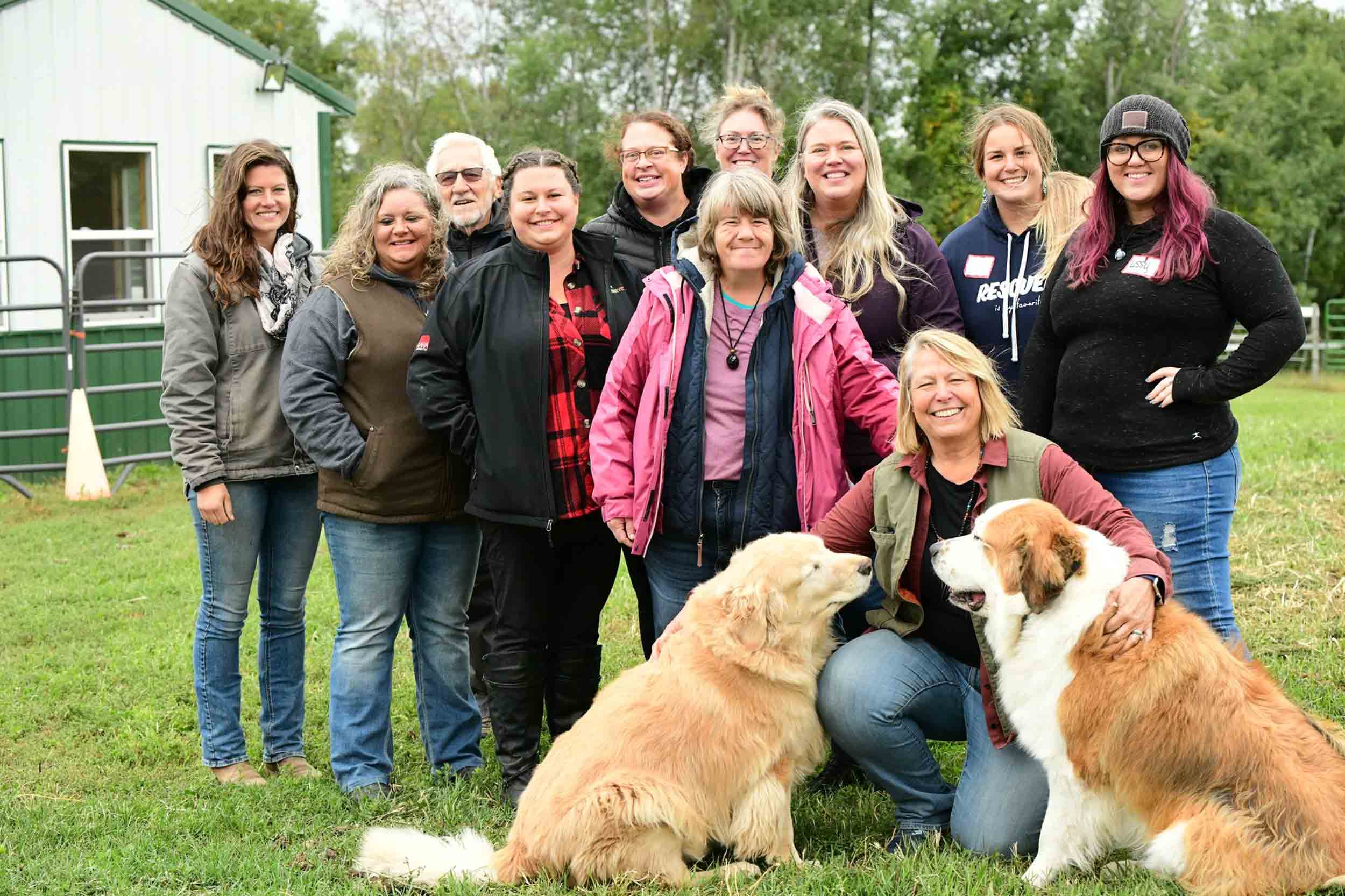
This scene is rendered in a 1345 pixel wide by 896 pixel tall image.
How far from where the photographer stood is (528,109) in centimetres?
3594

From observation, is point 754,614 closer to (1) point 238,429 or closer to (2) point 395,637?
(2) point 395,637

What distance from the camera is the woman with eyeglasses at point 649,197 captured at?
540 cm

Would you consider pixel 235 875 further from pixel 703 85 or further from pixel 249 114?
pixel 703 85

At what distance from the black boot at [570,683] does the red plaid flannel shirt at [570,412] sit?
0.67 meters

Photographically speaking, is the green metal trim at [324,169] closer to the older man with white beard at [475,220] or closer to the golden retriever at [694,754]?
the older man with white beard at [475,220]

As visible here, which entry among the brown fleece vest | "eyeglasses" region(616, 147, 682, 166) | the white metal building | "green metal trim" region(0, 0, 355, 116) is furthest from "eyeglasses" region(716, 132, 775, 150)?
"green metal trim" region(0, 0, 355, 116)

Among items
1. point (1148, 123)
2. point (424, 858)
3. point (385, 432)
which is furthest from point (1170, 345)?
point (424, 858)

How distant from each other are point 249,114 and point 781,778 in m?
12.3

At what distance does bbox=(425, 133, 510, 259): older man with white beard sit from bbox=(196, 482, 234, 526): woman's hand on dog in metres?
1.61

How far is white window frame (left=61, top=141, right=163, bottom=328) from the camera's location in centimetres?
1299

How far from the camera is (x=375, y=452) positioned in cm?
483

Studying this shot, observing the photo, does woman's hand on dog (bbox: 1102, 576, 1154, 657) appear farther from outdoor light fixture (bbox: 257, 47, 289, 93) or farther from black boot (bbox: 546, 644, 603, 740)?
outdoor light fixture (bbox: 257, 47, 289, 93)

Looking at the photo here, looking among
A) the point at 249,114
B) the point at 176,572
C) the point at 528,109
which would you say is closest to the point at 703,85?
the point at 528,109

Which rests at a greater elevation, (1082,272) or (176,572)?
(1082,272)
